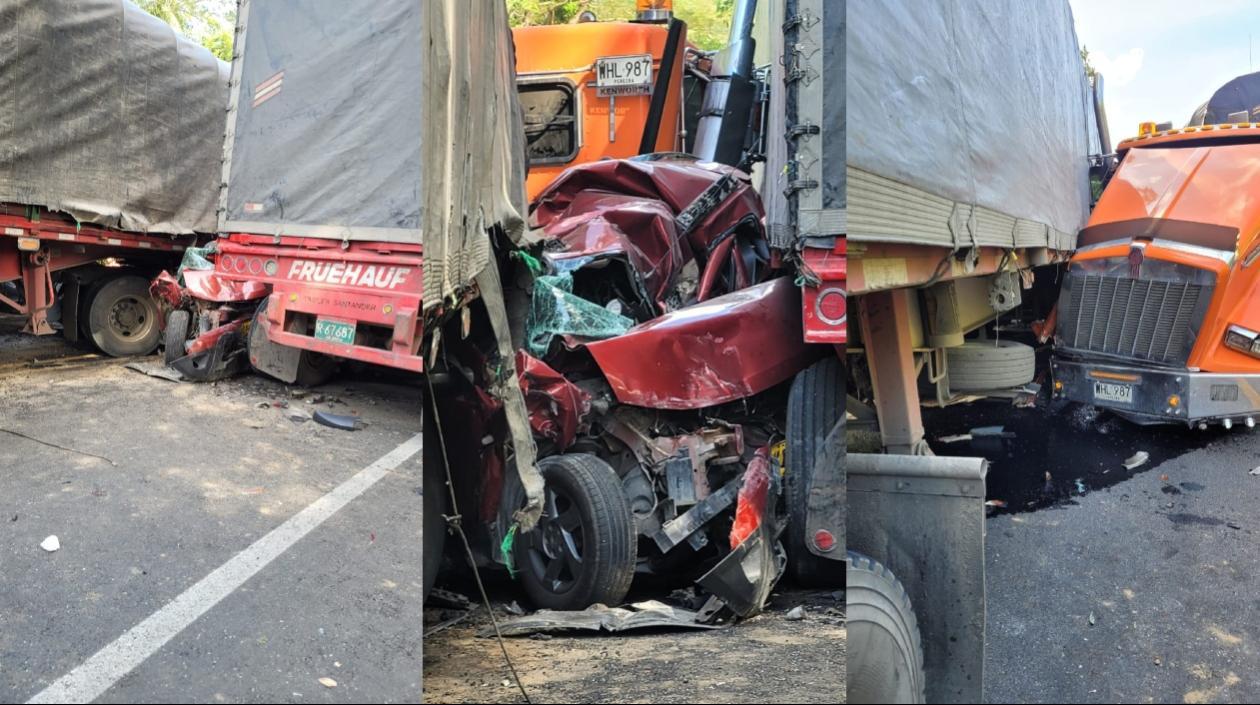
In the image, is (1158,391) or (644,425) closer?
(644,425)

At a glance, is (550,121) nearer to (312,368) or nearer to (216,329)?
(312,368)

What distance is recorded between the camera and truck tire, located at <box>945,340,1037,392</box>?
2.24 m

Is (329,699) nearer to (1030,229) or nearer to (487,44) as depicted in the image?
(487,44)

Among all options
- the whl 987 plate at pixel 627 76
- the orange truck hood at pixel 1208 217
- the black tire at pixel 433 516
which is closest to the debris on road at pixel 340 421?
the whl 987 plate at pixel 627 76

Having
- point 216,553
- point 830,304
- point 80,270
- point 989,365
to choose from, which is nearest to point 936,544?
point 830,304

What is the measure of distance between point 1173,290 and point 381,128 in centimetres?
320

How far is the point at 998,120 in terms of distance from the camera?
8.14ft

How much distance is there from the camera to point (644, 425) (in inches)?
53.0

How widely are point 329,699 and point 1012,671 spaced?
1.03 m

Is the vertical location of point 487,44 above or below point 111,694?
above

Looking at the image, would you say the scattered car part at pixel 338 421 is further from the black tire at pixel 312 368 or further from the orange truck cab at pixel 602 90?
the orange truck cab at pixel 602 90

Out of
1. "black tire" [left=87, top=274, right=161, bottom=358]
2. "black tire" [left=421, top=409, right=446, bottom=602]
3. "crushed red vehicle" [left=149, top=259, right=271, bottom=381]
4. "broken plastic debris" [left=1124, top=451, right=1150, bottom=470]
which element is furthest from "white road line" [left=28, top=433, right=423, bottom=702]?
"black tire" [left=87, top=274, right=161, bottom=358]

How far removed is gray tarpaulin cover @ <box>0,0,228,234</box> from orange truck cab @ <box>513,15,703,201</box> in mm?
5079

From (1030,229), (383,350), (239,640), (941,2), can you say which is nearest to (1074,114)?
(1030,229)
